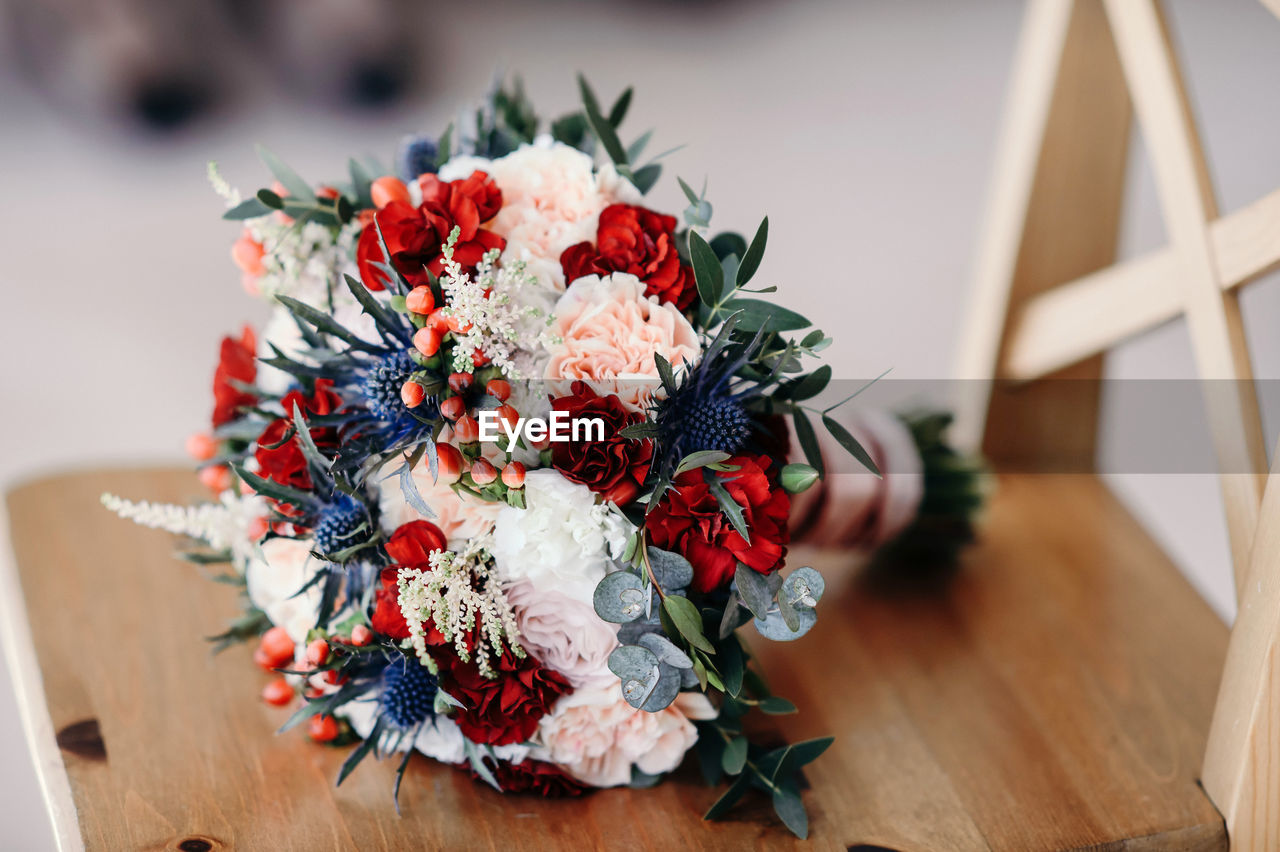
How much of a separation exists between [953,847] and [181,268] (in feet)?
7.25

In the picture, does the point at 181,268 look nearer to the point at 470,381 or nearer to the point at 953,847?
the point at 470,381

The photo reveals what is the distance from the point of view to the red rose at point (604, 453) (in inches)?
26.5

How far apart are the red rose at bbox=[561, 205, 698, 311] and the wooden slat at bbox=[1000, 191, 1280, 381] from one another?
479mm

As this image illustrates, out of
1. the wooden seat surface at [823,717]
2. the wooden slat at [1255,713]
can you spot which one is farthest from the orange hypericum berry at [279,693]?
the wooden slat at [1255,713]

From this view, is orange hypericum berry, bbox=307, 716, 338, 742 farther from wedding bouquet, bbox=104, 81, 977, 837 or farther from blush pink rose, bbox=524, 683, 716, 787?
blush pink rose, bbox=524, 683, 716, 787

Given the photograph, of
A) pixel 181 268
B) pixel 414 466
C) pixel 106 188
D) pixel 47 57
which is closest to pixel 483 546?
pixel 414 466

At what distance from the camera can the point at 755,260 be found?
0.70m

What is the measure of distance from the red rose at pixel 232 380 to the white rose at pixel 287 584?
13cm

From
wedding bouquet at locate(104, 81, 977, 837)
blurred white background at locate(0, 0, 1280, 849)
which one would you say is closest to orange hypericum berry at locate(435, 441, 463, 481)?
wedding bouquet at locate(104, 81, 977, 837)

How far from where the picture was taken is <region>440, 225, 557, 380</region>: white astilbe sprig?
26.0 inches

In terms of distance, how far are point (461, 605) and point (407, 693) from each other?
0.09 m

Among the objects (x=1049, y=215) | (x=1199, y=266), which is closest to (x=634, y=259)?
(x=1199, y=266)

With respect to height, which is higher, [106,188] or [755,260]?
[755,260]

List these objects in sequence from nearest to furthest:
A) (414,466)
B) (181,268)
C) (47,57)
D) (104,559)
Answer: (414,466) < (104,559) < (181,268) < (47,57)
